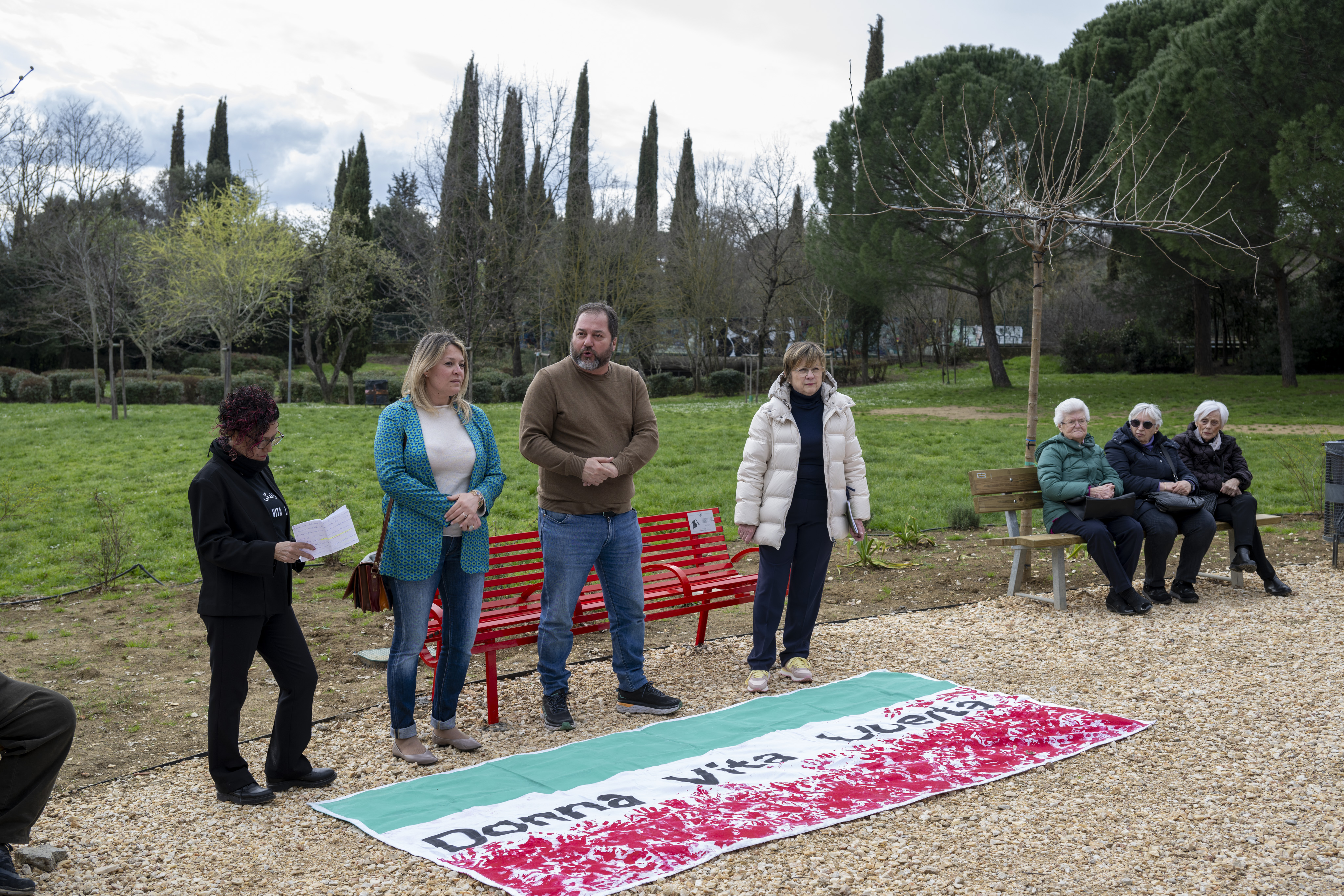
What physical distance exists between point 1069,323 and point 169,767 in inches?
1532

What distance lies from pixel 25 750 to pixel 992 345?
29.8 m

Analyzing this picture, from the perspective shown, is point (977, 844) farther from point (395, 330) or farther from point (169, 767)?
point (395, 330)

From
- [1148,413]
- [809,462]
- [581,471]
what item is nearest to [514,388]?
[1148,413]

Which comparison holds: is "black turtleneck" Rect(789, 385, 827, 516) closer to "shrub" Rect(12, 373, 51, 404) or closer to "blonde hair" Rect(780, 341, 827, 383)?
"blonde hair" Rect(780, 341, 827, 383)

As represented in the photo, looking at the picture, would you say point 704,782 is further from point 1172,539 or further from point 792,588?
point 1172,539

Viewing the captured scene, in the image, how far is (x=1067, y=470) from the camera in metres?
7.06

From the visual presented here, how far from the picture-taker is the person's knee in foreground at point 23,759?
3.06m

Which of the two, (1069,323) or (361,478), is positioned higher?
(1069,323)

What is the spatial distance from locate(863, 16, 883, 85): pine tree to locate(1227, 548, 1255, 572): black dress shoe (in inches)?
1401

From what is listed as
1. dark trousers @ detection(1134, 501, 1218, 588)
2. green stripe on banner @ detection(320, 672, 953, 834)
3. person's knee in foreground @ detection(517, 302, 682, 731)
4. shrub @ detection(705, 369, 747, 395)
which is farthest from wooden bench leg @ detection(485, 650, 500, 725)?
shrub @ detection(705, 369, 747, 395)

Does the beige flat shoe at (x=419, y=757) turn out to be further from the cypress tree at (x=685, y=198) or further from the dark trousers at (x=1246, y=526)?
the cypress tree at (x=685, y=198)

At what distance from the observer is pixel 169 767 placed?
13.8 feet

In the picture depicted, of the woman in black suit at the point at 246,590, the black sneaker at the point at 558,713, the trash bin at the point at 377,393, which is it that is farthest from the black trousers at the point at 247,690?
the trash bin at the point at 377,393

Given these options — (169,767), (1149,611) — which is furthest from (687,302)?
(169,767)
